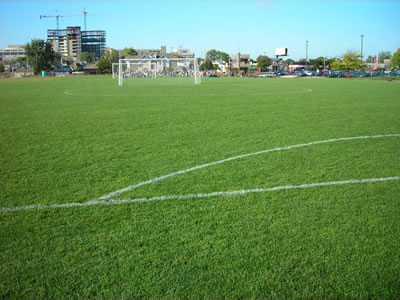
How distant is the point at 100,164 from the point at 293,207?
326 cm

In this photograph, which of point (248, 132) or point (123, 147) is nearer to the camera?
point (123, 147)

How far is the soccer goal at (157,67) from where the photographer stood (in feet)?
127

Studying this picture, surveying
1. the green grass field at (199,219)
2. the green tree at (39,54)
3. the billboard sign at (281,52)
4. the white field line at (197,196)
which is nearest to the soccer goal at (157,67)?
the green grass field at (199,219)

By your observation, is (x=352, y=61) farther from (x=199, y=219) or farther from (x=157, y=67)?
(x=199, y=219)

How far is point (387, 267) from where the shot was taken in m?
2.88

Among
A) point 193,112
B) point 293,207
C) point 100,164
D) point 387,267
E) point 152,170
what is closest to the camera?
point 387,267

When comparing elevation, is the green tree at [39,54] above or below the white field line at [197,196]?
above

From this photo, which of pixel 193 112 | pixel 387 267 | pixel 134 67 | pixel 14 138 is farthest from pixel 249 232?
pixel 134 67

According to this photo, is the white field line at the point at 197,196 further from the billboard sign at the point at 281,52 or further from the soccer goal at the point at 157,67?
the billboard sign at the point at 281,52

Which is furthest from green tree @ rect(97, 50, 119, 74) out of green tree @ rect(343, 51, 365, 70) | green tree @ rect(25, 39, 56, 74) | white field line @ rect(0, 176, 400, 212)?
white field line @ rect(0, 176, 400, 212)

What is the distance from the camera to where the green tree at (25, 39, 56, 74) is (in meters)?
101

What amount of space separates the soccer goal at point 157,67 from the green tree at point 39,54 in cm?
7426

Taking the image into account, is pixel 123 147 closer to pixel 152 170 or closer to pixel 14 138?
pixel 152 170

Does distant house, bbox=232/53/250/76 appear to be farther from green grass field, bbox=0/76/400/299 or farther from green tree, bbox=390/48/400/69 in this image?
green grass field, bbox=0/76/400/299
